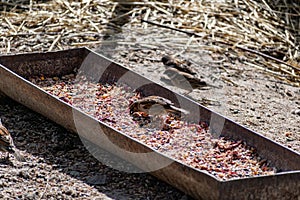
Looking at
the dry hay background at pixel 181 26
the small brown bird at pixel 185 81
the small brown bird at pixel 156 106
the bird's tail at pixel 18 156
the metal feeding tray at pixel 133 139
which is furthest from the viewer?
the dry hay background at pixel 181 26

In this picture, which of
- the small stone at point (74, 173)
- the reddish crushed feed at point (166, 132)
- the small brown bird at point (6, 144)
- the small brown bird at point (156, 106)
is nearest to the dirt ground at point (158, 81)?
the small stone at point (74, 173)

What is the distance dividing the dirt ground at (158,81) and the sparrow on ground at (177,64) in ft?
0.24

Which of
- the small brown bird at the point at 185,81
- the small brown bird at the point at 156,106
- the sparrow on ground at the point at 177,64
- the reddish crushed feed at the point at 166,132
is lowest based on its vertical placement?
the small brown bird at the point at 185,81

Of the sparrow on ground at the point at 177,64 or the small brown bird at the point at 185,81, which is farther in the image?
the sparrow on ground at the point at 177,64

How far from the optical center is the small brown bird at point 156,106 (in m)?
4.99

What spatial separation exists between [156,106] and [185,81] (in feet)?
4.26

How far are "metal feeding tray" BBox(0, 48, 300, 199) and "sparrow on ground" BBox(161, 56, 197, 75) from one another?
0.87m

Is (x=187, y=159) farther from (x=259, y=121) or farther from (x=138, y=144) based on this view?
(x=259, y=121)

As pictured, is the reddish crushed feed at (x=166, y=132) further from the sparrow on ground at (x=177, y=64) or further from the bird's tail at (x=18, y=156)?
the sparrow on ground at (x=177, y=64)

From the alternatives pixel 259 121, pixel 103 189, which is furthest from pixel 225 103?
pixel 103 189

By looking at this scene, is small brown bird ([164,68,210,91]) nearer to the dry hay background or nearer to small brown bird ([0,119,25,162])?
the dry hay background

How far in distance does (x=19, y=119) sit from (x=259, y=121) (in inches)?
72.1

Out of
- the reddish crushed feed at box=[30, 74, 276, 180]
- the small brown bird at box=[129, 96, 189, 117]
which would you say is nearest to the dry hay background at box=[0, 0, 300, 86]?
the reddish crushed feed at box=[30, 74, 276, 180]

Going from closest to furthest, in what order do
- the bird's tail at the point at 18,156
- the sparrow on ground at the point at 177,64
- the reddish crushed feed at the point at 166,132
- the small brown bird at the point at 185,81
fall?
the reddish crushed feed at the point at 166,132, the bird's tail at the point at 18,156, the small brown bird at the point at 185,81, the sparrow on ground at the point at 177,64
